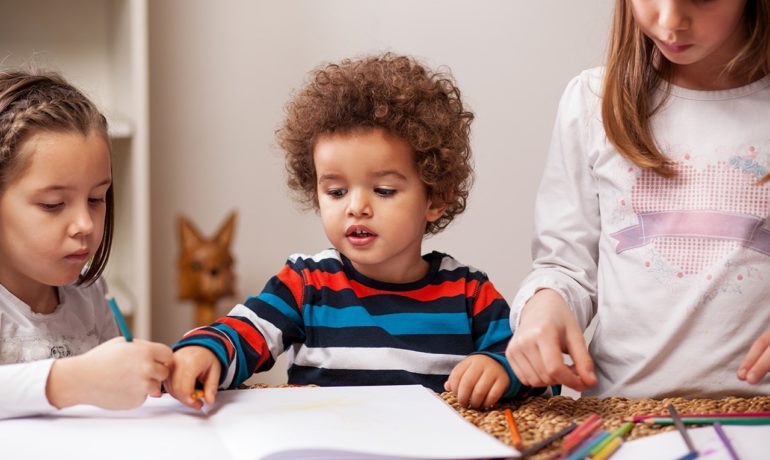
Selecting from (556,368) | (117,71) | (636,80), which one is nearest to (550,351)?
(556,368)

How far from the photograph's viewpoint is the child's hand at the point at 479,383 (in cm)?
90

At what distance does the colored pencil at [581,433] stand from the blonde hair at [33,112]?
657 millimetres

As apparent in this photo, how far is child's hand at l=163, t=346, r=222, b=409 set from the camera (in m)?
0.85

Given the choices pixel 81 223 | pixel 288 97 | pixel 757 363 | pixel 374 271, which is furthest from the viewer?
pixel 288 97

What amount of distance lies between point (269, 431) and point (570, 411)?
31cm

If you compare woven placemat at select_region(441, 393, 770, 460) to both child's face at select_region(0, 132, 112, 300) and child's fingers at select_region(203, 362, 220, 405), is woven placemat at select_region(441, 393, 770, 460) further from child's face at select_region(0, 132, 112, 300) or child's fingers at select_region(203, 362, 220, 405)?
child's face at select_region(0, 132, 112, 300)

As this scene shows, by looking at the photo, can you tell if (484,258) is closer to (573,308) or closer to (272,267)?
(272,267)

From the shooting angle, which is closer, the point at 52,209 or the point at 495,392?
the point at 495,392

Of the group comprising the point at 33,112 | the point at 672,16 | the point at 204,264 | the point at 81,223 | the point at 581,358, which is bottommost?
the point at 204,264

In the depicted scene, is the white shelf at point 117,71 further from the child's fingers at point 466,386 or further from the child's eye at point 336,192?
the child's fingers at point 466,386

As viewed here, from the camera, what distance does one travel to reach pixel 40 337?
110cm

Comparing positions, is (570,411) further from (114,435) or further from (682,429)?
(114,435)

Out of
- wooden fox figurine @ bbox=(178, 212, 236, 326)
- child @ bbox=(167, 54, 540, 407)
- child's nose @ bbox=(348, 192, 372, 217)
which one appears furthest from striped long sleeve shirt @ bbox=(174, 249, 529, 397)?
wooden fox figurine @ bbox=(178, 212, 236, 326)

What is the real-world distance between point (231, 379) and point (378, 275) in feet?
0.85
